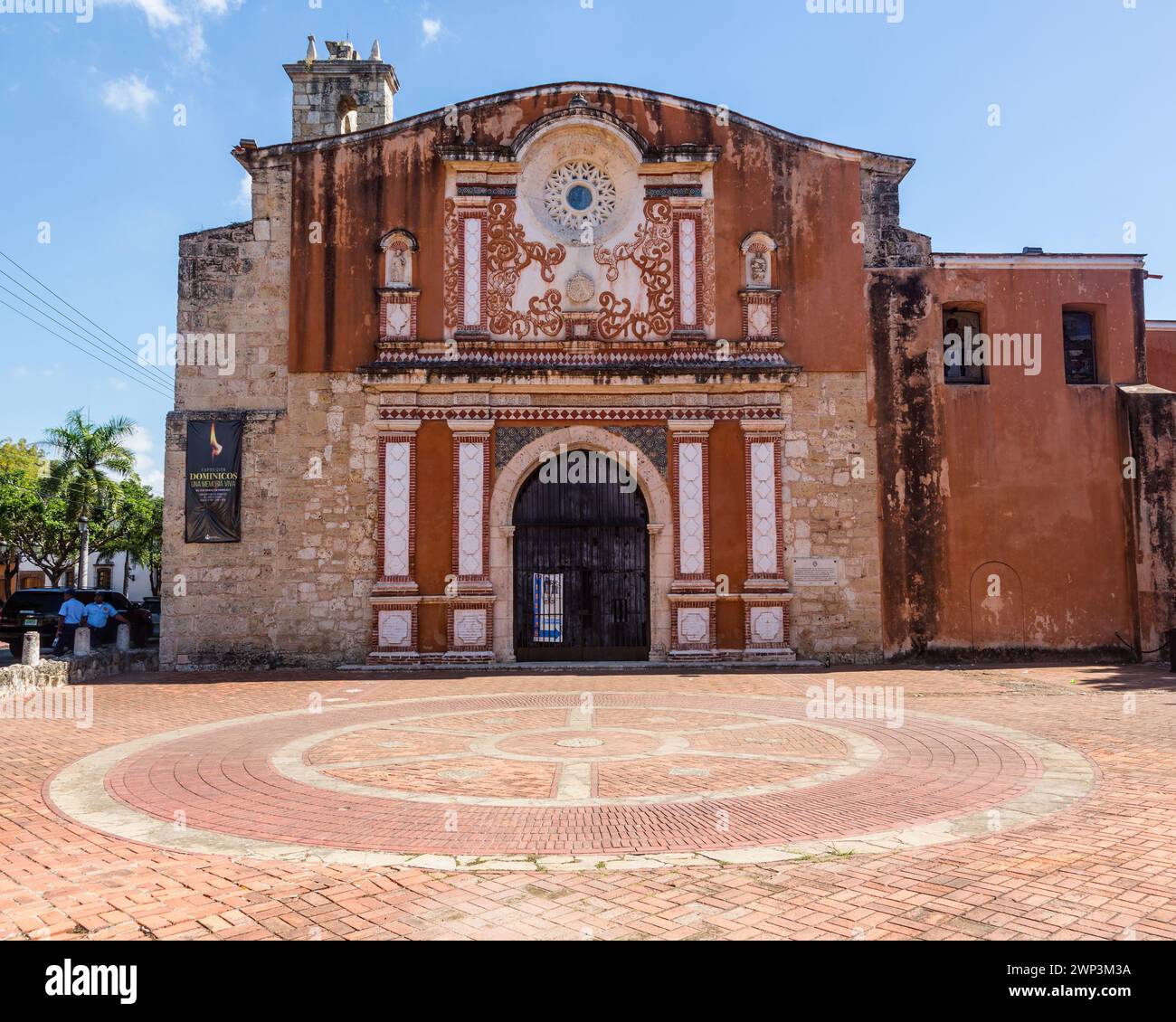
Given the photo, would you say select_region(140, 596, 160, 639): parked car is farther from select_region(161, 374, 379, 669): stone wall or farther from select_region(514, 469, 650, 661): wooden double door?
select_region(514, 469, 650, 661): wooden double door

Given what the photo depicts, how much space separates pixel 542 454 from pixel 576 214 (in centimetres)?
555

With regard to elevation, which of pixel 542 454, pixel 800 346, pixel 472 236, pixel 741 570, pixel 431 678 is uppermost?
pixel 472 236

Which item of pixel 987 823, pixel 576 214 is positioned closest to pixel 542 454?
pixel 576 214

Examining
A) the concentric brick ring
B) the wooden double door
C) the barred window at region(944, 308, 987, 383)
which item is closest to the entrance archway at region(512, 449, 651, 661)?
the wooden double door

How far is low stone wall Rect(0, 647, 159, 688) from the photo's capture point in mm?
14352

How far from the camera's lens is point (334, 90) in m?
28.6

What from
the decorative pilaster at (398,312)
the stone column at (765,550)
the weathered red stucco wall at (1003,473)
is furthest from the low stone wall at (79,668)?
the weathered red stucco wall at (1003,473)

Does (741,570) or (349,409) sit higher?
(349,409)

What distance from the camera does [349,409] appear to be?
1941 cm

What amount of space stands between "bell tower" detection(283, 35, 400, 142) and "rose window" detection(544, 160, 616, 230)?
11110mm

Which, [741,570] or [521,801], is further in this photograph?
[741,570]

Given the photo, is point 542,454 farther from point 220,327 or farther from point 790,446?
point 220,327
